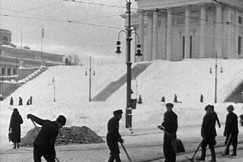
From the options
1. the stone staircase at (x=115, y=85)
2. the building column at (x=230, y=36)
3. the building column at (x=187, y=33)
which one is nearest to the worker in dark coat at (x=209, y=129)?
the stone staircase at (x=115, y=85)

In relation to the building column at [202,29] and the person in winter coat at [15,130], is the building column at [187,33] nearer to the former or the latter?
the building column at [202,29]

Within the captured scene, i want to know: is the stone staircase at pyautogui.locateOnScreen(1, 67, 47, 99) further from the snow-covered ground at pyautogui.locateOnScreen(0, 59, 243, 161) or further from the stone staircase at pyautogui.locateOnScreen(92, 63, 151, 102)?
the stone staircase at pyautogui.locateOnScreen(92, 63, 151, 102)

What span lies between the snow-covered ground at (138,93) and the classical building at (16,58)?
29.1m

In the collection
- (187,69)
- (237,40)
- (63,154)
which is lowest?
(63,154)

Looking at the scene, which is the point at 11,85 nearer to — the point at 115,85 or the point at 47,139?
the point at 115,85

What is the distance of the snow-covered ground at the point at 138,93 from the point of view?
97.6 feet

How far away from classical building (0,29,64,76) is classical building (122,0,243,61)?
24.7 meters

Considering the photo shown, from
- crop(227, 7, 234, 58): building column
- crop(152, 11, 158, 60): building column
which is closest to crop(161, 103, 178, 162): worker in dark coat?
crop(227, 7, 234, 58): building column

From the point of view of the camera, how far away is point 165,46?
73750 millimetres

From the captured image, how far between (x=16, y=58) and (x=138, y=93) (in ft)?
177

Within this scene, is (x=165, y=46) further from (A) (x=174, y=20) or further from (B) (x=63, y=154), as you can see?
(B) (x=63, y=154)

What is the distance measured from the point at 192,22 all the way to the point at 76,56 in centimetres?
7084

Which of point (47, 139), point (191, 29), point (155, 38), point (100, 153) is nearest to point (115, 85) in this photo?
point (155, 38)

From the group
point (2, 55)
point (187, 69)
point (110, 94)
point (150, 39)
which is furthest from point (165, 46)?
point (2, 55)
